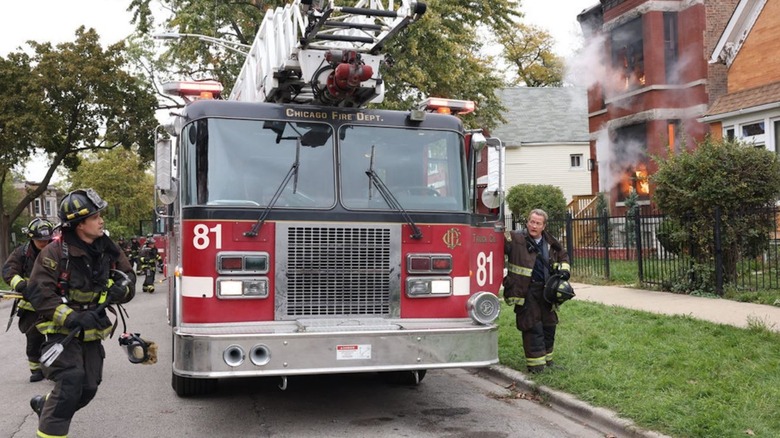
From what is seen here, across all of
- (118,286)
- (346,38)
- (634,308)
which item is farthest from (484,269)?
Result: (634,308)

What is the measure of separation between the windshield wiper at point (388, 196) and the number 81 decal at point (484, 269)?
88cm

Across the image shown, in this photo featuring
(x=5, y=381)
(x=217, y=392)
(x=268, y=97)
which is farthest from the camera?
(x=5, y=381)

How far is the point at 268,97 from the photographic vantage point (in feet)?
21.3

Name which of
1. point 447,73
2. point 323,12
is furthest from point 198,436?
point 447,73

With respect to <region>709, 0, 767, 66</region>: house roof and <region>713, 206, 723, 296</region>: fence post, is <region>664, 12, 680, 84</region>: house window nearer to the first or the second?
<region>709, 0, 767, 66</region>: house roof

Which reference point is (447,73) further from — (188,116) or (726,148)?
(188,116)

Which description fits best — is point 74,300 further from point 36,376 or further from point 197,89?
point 36,376

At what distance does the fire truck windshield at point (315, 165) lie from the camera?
5.71 m

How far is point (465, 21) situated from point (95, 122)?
14070mm

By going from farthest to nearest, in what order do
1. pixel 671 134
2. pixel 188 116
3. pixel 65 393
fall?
1. pixel 671 134
2. pixel 188 116
3. pixel 65 393

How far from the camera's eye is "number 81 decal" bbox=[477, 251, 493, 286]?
21.6ft

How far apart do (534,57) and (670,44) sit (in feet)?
95.2

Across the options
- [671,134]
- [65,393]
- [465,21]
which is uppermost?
[465,21]

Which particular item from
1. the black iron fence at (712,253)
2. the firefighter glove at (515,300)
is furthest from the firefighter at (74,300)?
the black iron fence at (712,253)
